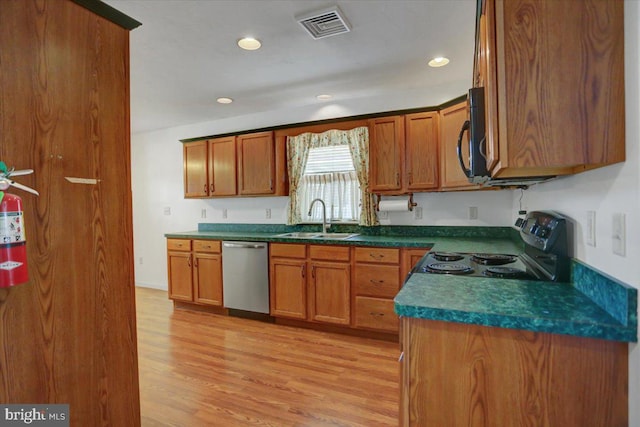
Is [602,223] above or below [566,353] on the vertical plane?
above

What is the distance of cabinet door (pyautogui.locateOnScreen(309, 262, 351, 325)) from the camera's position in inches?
122

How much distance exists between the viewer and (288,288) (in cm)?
337

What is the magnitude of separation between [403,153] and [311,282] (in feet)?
5.25

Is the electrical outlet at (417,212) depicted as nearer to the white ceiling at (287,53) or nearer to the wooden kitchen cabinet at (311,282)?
the wooden kitchen cabinet at (311,282)

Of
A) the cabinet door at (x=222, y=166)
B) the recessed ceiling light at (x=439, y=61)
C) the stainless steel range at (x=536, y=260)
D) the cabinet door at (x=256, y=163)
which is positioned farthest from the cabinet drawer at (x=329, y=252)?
the recessed ceiling light at (x=439, y=61)

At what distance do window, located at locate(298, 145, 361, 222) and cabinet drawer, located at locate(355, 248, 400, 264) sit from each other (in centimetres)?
67

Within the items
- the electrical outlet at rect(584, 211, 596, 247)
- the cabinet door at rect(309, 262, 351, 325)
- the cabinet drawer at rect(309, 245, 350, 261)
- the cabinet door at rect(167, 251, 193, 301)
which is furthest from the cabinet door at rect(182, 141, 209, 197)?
the electrical outlet at rect(584, 211, 596, 247)

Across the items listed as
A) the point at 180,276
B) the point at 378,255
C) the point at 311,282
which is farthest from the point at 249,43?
the point at 180,276

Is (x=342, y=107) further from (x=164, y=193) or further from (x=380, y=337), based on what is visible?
(x=164, y=193)

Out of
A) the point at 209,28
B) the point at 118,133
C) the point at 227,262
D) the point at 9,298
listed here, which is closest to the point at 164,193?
the point at 227,262

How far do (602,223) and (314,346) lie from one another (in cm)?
241

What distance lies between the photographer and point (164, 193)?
5000mm

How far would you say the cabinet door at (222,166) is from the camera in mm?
4008

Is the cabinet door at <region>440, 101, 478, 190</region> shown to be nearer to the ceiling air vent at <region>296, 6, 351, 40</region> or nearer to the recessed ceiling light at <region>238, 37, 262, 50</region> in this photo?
the ceiling air vent at <region>296, 6, 351, 40</region>
